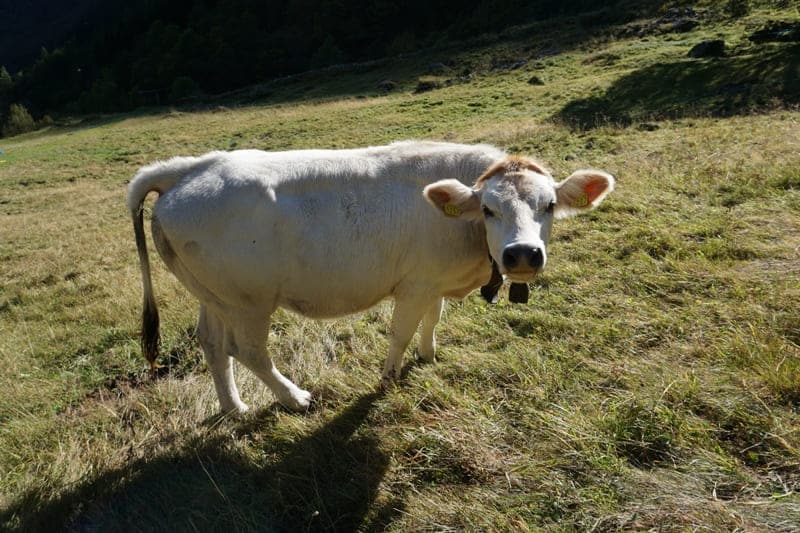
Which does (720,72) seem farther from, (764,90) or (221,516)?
(221,516)

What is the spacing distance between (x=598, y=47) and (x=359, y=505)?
34.2 metres

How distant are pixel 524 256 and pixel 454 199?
0.86 metres

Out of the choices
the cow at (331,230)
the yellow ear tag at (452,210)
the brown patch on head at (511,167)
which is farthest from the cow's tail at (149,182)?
the brown patch on head at (511,167)

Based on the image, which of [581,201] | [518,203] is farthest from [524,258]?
[581,201]

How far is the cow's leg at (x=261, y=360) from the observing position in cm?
416

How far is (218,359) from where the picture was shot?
15.1 feet

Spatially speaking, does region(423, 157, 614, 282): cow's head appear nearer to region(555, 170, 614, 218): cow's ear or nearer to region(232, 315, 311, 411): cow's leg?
region(555, 170, 614, 218): cow's ear

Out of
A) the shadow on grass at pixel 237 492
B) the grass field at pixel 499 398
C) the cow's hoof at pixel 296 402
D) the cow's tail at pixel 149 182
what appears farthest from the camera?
the cow's hoof at pixel 296 402

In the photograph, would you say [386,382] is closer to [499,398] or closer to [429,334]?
[429,334]

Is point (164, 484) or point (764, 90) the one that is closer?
point (164, 484)

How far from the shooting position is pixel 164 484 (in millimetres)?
3568

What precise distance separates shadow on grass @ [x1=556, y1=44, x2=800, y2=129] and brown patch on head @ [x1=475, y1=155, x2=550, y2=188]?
40.3 ft

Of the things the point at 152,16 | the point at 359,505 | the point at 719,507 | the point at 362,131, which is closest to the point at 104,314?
the point at 359,505

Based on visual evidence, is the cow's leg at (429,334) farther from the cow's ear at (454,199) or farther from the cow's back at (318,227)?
the cow's ear at (454,199)
